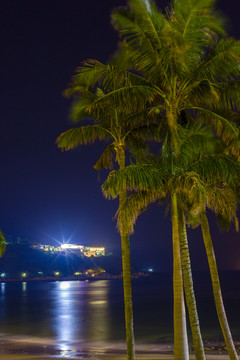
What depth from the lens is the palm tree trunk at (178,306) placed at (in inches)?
451

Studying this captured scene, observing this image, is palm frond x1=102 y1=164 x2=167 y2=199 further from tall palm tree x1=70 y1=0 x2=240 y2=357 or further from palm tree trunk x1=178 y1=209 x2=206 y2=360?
palm tree trunk x1=178 y1=209 x2=206 y2=360

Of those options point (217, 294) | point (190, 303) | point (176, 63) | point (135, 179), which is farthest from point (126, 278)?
point (176, 63)

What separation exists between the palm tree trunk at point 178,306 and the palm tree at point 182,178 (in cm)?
4

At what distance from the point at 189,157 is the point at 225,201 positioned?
198cm

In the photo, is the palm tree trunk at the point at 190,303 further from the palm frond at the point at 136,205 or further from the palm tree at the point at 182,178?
the palm frond at the point at 136,205

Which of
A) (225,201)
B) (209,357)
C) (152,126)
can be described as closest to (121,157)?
(152,126)

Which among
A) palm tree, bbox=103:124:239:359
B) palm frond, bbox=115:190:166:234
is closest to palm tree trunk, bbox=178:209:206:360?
palm tree, bbox=103:124:239:359

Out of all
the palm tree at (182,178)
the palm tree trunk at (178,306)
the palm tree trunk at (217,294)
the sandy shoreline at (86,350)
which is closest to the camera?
the palm tree trunk at (178,306)

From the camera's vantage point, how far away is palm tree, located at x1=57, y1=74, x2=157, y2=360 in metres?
13.4

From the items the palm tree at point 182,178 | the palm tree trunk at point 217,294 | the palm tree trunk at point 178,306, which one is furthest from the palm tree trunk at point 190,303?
the palm tree trunk at point 217,294

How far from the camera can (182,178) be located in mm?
12125

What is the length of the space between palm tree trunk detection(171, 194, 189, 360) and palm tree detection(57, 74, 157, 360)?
5.69ft

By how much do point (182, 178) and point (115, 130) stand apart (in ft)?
11.9

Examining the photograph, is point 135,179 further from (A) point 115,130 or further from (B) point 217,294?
(B) point 217,294
